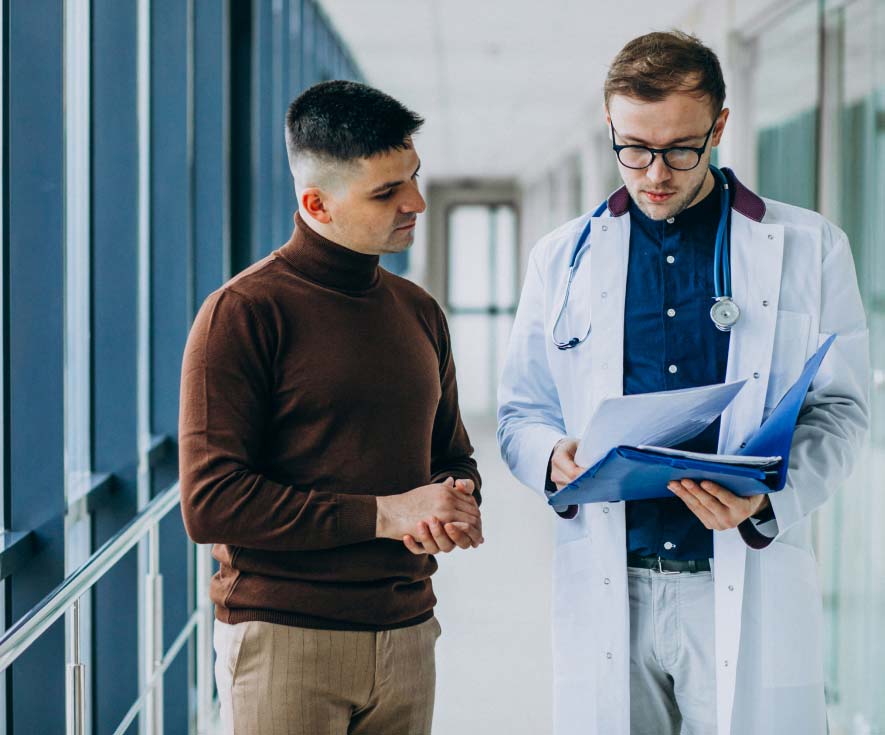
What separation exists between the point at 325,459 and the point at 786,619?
0.76m

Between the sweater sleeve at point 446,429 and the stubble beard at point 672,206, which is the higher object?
the stubble beard at point 672,206

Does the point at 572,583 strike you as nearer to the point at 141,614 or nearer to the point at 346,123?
the point at 346,123

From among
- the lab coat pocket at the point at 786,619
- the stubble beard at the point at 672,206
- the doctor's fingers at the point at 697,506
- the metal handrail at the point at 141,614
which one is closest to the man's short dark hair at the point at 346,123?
the stubble beard at the point at 672,206

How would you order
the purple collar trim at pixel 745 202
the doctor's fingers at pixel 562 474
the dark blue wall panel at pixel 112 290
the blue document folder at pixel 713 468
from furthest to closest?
the dark blue wall panel at pixel 112 290 → the purple collar trim at pixel 745 202 → the doctor's fingers at pixel 562 474 → the blue document folder at pixel 713 468

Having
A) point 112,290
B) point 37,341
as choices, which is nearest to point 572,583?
point 37,341

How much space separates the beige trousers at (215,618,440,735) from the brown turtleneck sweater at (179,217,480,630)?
23mm

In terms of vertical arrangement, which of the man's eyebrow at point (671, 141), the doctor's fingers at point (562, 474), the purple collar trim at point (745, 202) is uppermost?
the man's eyebrow at point (671, 141)

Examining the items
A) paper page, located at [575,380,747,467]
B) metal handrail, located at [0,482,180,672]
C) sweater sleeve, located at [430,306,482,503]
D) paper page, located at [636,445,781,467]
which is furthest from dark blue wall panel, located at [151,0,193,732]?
paper page, located at [636,445,781,467]

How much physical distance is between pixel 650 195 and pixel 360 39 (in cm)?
494

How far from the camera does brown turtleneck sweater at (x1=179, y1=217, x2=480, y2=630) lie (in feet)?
4.44

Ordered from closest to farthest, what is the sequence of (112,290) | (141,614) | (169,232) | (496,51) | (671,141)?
(671,141) < (112,290) < (141,614) < (169,232) < (496,51)

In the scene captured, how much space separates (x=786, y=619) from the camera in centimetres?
161

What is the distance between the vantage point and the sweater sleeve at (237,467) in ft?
4.42

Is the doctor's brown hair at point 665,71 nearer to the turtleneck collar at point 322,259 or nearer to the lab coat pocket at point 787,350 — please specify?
the lab coat pocket at point 787,350
